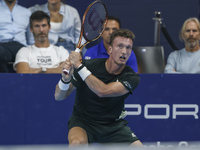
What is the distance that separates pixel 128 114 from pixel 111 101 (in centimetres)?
113

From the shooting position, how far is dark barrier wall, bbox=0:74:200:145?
4848mm

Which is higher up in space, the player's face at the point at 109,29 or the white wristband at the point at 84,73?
the player's face at the point at 109,29

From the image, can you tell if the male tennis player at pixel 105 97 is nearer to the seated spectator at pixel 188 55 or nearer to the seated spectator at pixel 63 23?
the seated spectator at pixel 188 55

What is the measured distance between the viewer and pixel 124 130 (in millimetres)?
3988

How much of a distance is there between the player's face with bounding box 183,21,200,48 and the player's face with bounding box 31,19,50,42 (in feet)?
6.61

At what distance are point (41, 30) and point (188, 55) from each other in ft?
6.99

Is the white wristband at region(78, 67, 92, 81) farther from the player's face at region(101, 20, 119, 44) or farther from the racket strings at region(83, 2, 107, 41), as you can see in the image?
the player's face at region(101, 20, 119, 44)

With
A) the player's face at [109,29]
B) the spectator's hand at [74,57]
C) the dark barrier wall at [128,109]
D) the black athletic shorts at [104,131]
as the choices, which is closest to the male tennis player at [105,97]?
the black athletic shorts at [104,131]

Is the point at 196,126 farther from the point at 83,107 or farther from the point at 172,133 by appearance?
the point at 83,107

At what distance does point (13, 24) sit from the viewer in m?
5.87

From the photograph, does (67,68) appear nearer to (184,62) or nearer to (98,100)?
(98,100)

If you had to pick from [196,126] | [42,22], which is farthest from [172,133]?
[42,22]

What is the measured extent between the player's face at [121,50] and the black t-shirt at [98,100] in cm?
16

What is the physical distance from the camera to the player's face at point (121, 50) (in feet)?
12.7
